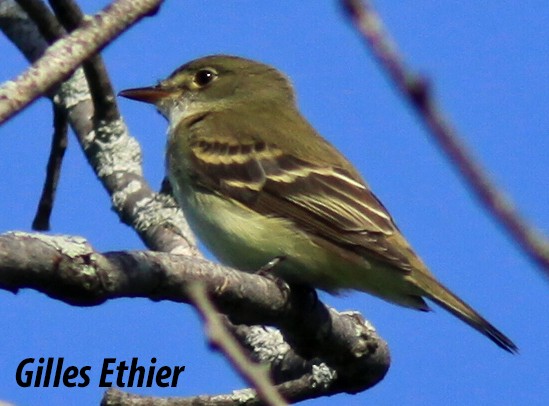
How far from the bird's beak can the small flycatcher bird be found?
0.02m

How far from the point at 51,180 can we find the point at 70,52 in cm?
395

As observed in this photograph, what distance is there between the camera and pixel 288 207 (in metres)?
6.40

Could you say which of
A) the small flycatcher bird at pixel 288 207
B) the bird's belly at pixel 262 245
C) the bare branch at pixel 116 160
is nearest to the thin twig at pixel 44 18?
the bare branch at pixel 116 160

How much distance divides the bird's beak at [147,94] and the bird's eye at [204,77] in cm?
28

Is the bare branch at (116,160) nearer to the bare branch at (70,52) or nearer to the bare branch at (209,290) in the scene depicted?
the bare branch at (209,290)

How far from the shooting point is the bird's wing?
6.15m

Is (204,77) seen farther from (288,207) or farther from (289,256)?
(289,256)

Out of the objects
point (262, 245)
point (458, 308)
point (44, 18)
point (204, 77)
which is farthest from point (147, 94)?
point (458, 308)

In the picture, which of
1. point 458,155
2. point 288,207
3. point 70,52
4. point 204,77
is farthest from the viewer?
point 204,77

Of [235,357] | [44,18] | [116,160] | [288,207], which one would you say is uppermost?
[44,18]

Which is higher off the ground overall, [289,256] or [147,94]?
[147,94]

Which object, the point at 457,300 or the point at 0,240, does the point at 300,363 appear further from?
the point at 0,240

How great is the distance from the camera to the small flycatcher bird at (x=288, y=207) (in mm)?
6008

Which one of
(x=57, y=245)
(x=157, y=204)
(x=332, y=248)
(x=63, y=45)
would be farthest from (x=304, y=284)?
(x=63, y=45)
